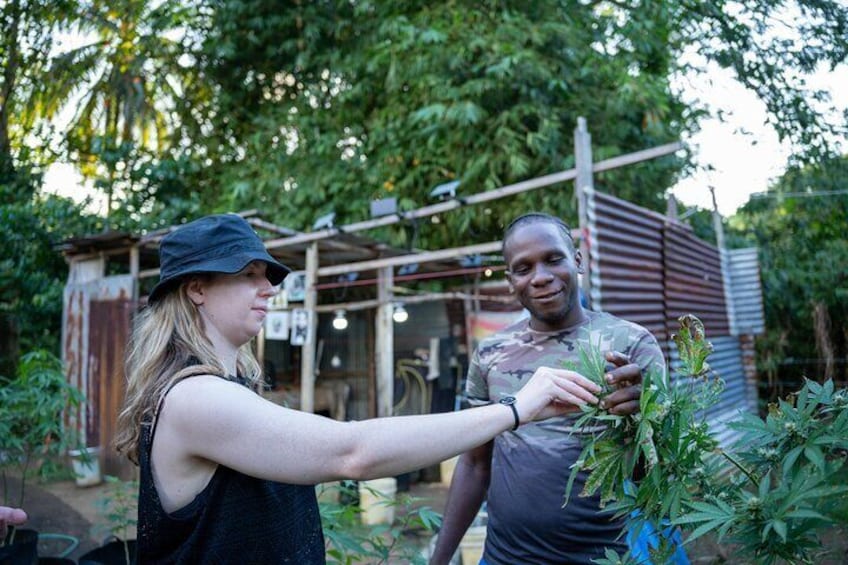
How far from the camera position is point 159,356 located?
1.57 m

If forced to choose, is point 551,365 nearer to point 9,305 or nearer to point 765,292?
point 765,292

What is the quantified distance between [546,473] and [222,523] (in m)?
1.02

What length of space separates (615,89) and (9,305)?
1022 cm

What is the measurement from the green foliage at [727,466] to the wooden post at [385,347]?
7.19m

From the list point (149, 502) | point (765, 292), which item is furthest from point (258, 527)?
point (765, 292)

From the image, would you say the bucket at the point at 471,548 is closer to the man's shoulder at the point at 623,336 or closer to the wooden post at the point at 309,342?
the man's shoulder at the point at 623,336

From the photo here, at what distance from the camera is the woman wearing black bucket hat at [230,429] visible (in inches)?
52.2

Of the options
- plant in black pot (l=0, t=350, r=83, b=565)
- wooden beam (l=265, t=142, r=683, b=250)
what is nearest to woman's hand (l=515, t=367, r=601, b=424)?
plant in black pot (l=0, t=350, r=83, b=565)

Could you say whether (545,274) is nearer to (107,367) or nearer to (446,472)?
(446,472)

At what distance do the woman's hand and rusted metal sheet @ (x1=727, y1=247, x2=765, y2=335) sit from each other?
7.70 metres

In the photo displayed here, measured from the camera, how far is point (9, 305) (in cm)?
1097

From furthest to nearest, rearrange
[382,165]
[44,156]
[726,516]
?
[44,156]
[382,165]
[726,516]

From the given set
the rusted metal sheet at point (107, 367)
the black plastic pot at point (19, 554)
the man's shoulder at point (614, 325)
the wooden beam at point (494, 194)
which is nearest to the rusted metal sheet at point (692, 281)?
the wooden beam at point (494, 194)

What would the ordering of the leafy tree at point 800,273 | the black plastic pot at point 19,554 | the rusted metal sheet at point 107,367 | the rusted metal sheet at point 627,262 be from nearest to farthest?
the black plastic pot at point 19,554
the rusted metal sheet at point 627,262
the leafy tree at point 800,273
the rusted metal sheet at point 107,367
